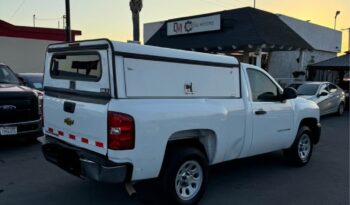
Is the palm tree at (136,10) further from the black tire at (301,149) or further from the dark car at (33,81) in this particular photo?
the black tire at (301,149)

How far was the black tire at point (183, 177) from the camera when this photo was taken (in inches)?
176

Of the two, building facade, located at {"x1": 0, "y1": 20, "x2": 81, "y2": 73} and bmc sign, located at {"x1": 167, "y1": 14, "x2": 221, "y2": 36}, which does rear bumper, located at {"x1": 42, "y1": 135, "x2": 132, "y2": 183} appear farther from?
building facade, located at {"x1": 0, "y1": 20, "x2": 81, "y2": 73}

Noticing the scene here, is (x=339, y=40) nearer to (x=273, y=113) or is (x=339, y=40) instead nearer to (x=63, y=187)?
(x=273, y=113)

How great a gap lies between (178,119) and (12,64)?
2393 cm

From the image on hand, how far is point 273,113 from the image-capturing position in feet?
19.9

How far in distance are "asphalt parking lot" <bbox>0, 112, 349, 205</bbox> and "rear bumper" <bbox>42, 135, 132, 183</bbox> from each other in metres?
0.58

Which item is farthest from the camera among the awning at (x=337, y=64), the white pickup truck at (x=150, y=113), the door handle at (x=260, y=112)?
the awning at (x=337, y=64)

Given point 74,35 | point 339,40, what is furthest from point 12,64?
point 339,40

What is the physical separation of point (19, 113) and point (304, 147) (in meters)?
5.55

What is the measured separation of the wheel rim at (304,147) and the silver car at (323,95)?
7169 mm

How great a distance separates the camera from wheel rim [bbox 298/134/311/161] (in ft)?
22.7

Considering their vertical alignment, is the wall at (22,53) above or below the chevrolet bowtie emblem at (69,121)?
above

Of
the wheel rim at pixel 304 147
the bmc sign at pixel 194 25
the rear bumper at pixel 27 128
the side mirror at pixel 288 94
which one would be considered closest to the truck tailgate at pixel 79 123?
the rear bumper at pixel 27 128

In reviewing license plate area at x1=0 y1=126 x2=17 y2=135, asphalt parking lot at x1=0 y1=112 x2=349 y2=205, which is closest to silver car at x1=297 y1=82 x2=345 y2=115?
asphalt parking lot at x1=0 y1=112 x2=349 y2=205
